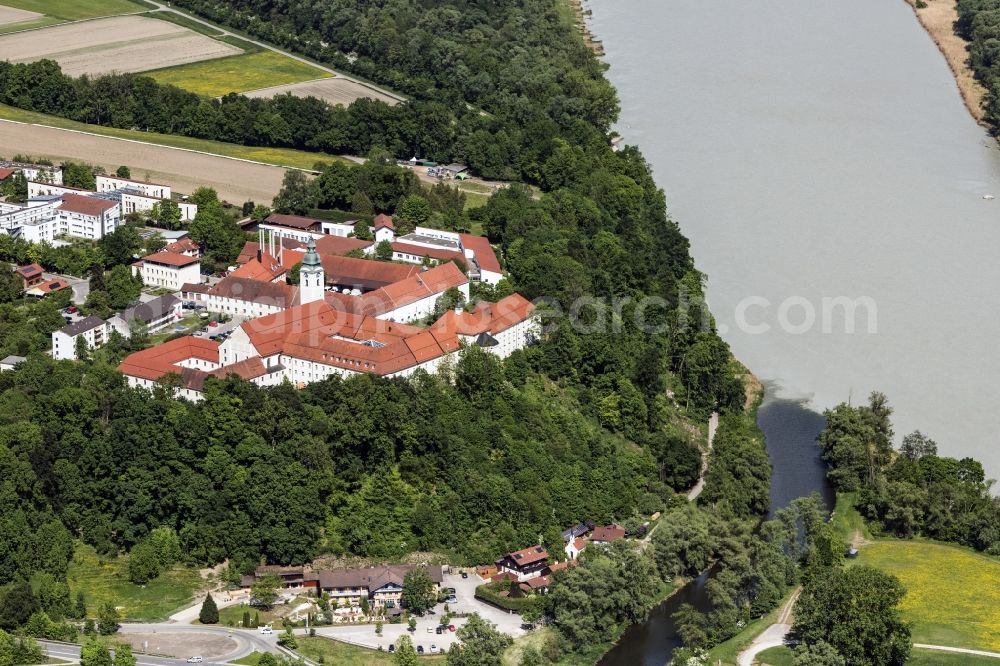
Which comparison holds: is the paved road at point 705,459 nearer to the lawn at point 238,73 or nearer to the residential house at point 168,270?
the residential house at point 168,270

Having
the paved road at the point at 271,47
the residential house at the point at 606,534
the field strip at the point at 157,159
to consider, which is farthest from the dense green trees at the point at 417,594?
the paved road at the point at 271,47

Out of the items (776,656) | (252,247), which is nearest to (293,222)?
(252,247)

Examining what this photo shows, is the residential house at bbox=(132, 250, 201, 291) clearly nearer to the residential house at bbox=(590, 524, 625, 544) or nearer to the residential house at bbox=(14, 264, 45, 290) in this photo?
the residential house at bbox=(14, 264, 45, 290)

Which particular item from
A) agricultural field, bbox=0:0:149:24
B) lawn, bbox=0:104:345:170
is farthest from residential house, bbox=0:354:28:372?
agricultural field, bbox=0:0:149:24

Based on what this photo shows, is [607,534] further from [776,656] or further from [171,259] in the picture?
[171,259]

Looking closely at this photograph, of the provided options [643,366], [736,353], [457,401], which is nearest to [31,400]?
[457,401]
